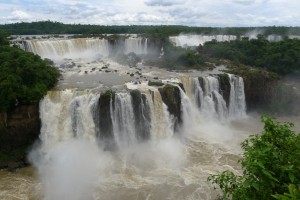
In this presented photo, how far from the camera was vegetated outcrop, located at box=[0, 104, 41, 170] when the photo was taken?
61.1ft

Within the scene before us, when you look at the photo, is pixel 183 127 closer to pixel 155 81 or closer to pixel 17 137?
pixel 155 81

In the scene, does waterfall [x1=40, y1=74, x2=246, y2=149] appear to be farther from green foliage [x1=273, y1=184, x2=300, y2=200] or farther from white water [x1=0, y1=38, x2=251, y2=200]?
green foliage [x1=273, y1=184, x2=300, y2=200]

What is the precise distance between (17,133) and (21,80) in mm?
3261

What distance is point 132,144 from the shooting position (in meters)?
20.9

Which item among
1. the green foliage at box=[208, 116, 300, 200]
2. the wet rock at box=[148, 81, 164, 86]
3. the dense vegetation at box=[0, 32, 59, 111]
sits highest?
the green foliage at box=[208, 116, 300, 200]

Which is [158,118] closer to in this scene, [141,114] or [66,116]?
[141,114]

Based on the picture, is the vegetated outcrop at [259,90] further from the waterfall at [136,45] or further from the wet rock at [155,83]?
the waterfall at [136,45]

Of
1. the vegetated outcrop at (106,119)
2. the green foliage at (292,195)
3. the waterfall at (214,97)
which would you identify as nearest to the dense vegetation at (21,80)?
the vegetated outcrop at (106,119)

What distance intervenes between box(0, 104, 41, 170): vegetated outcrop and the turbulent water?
1.68ft

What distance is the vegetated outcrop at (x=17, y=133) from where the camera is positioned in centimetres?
1861

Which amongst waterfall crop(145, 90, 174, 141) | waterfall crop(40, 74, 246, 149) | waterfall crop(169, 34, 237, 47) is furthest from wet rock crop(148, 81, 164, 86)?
waterfall crop(169, 34, 237, 47)

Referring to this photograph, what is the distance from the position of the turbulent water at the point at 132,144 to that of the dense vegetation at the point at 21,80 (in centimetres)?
98

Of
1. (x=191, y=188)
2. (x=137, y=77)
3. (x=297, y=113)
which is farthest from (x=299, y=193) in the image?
(x=297, y=113)

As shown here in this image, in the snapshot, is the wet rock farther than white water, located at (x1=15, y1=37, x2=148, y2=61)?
No
